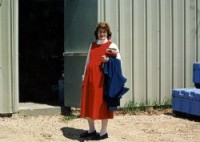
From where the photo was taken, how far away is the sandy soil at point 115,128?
6895 millimetres

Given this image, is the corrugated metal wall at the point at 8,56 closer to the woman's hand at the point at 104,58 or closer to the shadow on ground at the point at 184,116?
the woman's hand at the point at 104,58

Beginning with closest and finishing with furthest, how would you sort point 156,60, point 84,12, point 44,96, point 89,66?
point 89,66 → point 84,12 → point 156,60 → point 44,96

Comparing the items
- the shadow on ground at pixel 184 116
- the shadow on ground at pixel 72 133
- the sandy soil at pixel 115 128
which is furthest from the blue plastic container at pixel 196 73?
the shadow on ground at pixel 72 133

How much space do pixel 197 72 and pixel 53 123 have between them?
129 inches

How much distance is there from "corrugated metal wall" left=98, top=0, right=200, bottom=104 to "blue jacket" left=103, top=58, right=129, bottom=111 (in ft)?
6.89

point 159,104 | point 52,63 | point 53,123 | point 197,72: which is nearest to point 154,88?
point 159,104

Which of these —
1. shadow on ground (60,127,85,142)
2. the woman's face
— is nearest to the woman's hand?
the woman's face

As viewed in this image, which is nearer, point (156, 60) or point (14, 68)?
point (14, 68)

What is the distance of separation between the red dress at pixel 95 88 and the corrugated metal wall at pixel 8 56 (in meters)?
1.96

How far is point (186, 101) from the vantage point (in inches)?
341

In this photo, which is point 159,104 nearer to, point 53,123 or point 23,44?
point 53,123

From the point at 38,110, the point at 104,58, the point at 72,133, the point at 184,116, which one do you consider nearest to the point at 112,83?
the point at 104,58

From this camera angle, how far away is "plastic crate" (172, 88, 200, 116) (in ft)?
27.7

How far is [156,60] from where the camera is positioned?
930cm
